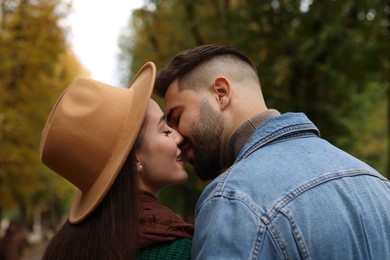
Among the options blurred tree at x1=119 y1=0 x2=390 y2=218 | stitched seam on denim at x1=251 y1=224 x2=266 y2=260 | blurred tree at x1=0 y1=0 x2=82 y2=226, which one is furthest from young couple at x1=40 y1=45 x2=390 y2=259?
blurred tree at x1=0 y1=0 x2=82 y2=226

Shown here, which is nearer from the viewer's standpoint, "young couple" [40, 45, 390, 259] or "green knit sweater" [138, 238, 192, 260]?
"young couple" [40, 45, 390, 259]

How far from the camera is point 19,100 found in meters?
16.0

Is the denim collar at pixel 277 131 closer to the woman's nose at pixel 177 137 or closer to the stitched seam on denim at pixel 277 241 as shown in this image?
the stitched seam on denim at pixel 277 241

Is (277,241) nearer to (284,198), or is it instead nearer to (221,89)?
(284,198)

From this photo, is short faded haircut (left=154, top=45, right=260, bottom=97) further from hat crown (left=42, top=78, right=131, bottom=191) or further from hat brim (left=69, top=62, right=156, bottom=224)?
hat crown (left=42, top=78, right=131, bottom=191)

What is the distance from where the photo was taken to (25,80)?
1600 cm

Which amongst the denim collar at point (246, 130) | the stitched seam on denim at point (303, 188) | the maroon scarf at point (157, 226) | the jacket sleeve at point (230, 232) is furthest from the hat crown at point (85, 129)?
the stitched seam on denim at point (303, 188)

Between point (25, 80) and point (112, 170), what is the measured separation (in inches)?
563

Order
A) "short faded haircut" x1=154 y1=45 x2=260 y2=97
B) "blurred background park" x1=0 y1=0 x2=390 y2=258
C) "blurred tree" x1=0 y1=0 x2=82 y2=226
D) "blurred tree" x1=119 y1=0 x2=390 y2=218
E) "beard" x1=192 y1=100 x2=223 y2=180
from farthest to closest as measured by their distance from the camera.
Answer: "blurred tree" x1=0 y1=0 x2=82 y2=226 < "blurred background park" x1=0 y1=0 x2=390 y2=258 < "blurred tree" x1=119 y1=0 x2=390 y2=218 < "short faded haircut" x1=154 y1=45 x2=260 y2=97 < "beard" x1=192 y1=100 x2=223 y2=180

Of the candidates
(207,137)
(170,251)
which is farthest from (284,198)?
(207,137)

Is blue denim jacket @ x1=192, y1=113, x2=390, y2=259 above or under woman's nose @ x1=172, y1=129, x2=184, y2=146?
above

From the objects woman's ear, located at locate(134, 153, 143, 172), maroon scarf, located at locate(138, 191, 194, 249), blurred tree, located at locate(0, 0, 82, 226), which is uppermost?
woman's ear, located at locate(134, 153, 143, 172)

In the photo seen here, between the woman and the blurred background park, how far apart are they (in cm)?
724

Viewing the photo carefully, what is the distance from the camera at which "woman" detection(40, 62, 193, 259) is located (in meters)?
2.32
